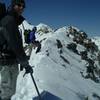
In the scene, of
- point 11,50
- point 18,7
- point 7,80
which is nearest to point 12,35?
point 11,50

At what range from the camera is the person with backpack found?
6.82 m

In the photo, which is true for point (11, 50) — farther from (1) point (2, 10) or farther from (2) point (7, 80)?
(1) point (2, 10)

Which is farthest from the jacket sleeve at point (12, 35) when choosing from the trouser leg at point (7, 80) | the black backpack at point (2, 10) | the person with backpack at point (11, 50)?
the trouser leg at point (7, 80)

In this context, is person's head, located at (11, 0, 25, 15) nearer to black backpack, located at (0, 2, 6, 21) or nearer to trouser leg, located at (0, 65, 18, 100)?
Answer: black backpack, located at (0, 2, 6, 21)

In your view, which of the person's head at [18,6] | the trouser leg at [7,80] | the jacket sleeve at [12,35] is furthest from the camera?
the trouser leg at [7,80]

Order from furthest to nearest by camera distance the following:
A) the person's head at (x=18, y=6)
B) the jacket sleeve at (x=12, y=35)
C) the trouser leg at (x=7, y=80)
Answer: the trouser leg at (x=7, y=80), the person's head at (x=18, y=6), the jacket sleeve at (x=12, y=35)

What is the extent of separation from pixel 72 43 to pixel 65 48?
372cm

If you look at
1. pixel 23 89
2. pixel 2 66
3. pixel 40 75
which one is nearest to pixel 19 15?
pixel 2 66

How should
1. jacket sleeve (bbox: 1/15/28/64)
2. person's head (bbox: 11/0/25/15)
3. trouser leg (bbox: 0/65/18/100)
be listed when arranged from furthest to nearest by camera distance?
trouser leg (bbox: 0/65/18/100), person's head (bbox: 11/0/25/15), jacket sleeve (bbox: 1/15/28/64)

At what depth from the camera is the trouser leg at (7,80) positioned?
761 cm

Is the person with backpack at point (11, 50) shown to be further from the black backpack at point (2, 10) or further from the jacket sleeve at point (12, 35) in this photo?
Answer: the black backpack at point (2, 10)

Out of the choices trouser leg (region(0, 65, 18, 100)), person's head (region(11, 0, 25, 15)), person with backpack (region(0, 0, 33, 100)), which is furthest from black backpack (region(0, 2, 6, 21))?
trouser leg (region(0, 65, 18, 100))

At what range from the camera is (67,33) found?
3591 cm

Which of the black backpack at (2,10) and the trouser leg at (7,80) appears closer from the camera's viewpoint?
the black backpack at (2,10)
